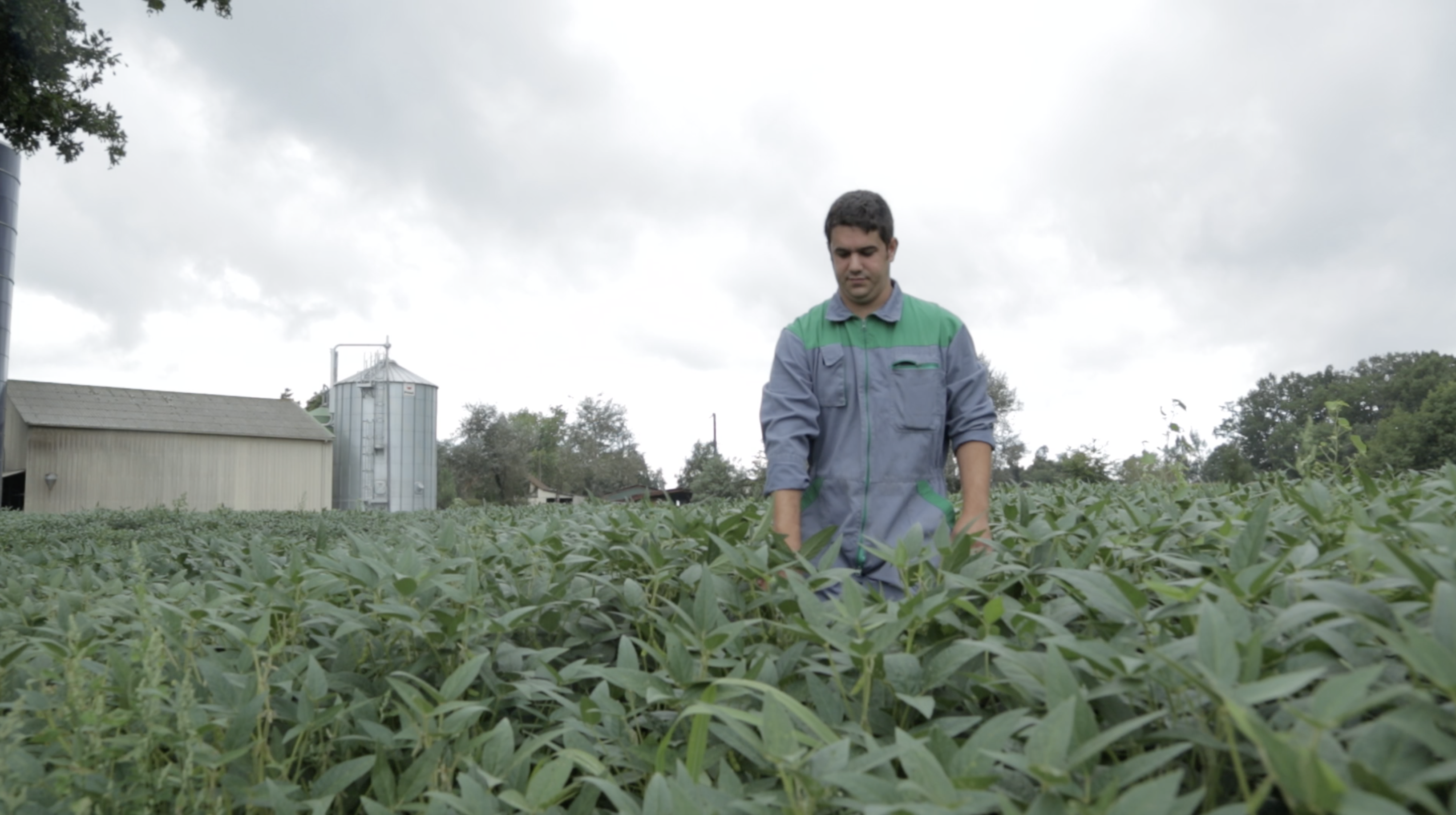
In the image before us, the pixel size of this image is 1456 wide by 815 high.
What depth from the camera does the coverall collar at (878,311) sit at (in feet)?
11.6

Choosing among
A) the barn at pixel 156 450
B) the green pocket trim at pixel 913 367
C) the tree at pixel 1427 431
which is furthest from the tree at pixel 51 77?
the tree at pixel 1427 431

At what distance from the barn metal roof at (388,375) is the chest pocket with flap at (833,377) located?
37.9 meters

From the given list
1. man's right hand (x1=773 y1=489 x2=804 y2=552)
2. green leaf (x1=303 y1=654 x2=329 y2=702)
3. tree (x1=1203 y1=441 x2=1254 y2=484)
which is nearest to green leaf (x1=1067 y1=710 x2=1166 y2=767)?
green leaf (x1=303 y1=654 x2=329 y2=702)

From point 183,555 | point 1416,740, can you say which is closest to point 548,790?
point 1416,740

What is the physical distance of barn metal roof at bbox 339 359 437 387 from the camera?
38969 mm

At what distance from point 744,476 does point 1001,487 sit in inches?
1142

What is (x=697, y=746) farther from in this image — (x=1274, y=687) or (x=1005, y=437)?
(x=1005, y=437)

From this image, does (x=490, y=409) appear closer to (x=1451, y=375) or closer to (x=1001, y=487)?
(x=1001, y=487)

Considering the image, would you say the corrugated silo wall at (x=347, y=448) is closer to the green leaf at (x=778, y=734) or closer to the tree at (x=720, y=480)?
the tree at (x=720, y=480)

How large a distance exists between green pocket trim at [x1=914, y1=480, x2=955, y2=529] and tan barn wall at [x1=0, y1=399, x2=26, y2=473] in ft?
118

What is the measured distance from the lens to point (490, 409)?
63.1 meters

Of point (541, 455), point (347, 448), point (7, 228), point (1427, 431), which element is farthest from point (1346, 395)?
point (7, 228)

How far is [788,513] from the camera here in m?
3.21

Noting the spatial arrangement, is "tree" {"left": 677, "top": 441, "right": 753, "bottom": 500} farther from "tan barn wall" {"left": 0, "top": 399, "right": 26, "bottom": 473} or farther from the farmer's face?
the farmer's face
